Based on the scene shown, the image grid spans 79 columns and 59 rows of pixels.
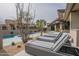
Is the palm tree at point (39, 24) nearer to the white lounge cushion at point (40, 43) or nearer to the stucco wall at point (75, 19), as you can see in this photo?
the white lounge cushion at point (40, 43)

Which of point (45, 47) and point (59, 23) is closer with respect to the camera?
point (45, 47)

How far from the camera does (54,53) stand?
3549 mm

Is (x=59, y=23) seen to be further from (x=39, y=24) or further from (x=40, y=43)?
(x=40, y=43)

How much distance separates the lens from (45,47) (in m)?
3.75

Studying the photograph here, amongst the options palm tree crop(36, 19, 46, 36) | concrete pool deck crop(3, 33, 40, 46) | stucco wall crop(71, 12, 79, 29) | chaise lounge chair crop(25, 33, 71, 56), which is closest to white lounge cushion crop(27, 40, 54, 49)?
chaise lounge chair crop(25, 33, 71, 56)

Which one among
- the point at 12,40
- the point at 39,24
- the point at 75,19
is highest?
the point at 75,19

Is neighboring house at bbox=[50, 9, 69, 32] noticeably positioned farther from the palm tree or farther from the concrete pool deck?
the concrete pool deck

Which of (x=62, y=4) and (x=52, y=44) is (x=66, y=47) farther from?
(x=62, y=4)

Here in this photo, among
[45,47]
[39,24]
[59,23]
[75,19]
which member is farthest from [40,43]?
[75,19]

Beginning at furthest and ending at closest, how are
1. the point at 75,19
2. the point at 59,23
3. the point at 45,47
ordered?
the point at 75,19 < the point at 59,23 < the point at 45,47

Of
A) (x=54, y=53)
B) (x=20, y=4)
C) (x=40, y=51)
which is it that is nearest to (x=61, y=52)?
(x=54, y=53)

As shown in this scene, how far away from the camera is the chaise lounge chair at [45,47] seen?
356 centimetres

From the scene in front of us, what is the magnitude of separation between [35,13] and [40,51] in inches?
33.9

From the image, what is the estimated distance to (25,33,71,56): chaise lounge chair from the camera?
356cm
